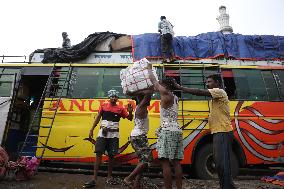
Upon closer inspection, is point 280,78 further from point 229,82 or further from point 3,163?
point 3,163

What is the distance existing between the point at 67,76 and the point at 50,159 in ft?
6.54

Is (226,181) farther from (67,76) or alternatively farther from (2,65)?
(2,65)

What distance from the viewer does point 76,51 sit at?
27.5ft

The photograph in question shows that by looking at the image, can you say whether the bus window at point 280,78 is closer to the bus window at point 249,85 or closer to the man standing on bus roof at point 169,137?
the bus window at point 249,85

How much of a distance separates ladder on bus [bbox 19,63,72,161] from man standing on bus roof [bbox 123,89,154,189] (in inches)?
94.1

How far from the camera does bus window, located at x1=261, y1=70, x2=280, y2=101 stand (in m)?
6.69

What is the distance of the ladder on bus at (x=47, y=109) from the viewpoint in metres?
6.37

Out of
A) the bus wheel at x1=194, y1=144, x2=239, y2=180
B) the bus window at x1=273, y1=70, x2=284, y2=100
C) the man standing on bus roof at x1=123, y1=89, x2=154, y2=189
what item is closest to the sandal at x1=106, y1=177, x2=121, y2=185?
the man standing on bus roof at x1=123, y1=89, x2=154, y2=189

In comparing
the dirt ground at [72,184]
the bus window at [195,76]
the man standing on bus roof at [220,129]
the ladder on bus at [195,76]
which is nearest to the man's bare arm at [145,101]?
the man standing on bus roof at [220,129]

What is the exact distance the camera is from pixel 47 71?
6.96 meters

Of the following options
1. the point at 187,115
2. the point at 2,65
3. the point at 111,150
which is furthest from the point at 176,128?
Answer: the point at 2,65

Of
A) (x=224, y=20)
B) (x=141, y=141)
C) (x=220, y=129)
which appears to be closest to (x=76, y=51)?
(x=141, y=141)

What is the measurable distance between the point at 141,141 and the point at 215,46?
17.6 feet

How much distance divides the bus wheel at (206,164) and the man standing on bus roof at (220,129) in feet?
6.96
